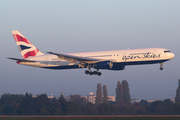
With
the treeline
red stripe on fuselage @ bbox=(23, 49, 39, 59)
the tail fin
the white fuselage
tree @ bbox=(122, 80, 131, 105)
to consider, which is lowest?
the treeline

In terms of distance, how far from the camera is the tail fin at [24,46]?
68938mm

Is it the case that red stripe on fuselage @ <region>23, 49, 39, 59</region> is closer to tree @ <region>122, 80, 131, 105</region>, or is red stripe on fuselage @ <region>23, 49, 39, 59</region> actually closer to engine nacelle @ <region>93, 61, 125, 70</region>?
engine nacelle @ <region>93, 61, 125, 70</region>

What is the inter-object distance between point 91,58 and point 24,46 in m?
19.7

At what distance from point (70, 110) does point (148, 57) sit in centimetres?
2963

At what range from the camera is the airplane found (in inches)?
2245

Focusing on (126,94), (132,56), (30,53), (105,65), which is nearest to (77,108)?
(30,53)

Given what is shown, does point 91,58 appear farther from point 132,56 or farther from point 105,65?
point 132,56

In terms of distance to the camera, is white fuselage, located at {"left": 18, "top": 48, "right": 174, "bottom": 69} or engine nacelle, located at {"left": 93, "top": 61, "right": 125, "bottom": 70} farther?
engine nacelle, located at {"left": 93, "top": 61, "right": 125, "bottom": 70}

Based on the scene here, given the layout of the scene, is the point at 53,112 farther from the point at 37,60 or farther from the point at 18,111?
the point at 37,60

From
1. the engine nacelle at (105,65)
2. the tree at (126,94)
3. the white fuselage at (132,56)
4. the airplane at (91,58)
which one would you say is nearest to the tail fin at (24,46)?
the airplane at (91,58)

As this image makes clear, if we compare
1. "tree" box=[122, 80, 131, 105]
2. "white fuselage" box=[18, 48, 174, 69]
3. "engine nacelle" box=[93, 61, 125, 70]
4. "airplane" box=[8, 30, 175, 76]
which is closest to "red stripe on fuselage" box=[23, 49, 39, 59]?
"airplane" box=[8, 30, 175, 76]

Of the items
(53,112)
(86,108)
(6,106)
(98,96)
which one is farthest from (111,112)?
(98,96)

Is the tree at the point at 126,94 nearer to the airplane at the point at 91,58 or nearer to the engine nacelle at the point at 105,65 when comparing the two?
the airplane at the point at 91,58

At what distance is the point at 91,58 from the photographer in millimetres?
61375
